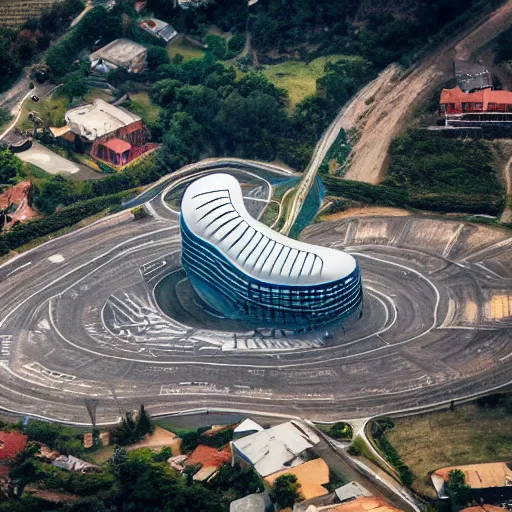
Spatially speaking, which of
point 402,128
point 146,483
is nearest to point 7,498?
point 146,483

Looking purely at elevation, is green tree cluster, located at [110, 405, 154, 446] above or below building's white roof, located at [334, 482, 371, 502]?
above

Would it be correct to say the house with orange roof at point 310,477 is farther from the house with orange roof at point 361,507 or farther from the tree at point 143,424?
the tree at point 143,424

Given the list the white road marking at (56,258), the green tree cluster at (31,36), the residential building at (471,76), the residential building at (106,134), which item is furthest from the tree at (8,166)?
the residential building at (471,76)

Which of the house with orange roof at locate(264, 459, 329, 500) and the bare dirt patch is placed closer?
the house with orange roof at locate(264, 459, 329, 500)

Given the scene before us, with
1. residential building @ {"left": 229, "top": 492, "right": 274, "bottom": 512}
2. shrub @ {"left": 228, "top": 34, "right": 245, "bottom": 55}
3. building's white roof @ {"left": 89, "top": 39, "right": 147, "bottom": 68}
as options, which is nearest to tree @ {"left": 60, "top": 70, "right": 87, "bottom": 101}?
building's white roof @ {"left": 89, "top": 39, "right": 147, "bottom": 68}

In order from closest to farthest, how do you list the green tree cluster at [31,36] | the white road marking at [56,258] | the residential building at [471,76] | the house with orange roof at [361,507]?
the house with orange roof at [361,507]
the white road marking at [56,258]
the residential building at [471,76]
the green tree cluster at [31,36]

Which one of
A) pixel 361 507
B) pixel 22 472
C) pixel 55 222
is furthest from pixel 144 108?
pixel 361 507

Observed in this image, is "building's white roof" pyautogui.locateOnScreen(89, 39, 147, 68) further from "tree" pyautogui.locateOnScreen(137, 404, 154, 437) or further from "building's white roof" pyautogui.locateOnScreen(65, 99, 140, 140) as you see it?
"tree" pyautogui.locateOnScreen(137, 404, 154, 437)
